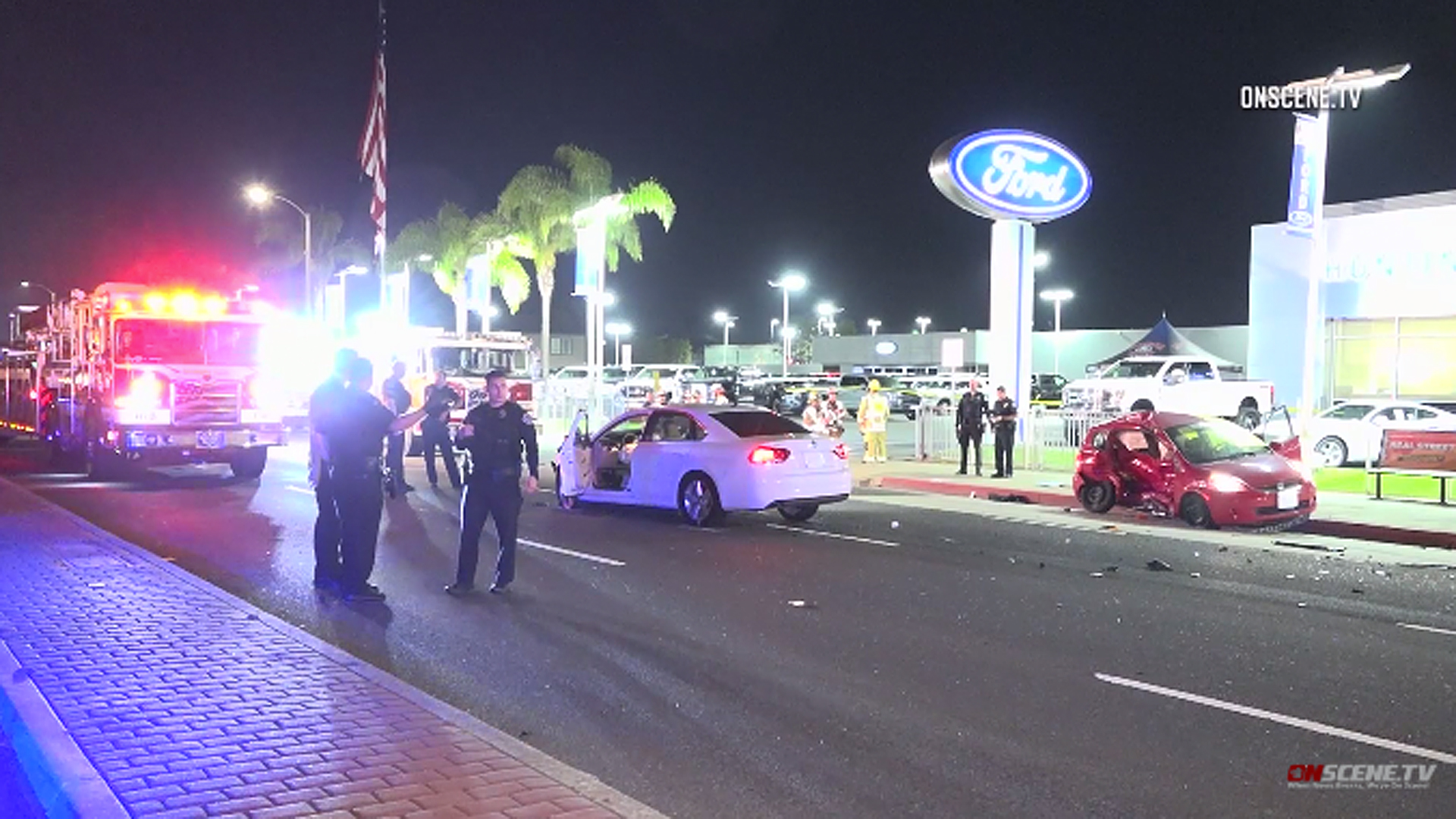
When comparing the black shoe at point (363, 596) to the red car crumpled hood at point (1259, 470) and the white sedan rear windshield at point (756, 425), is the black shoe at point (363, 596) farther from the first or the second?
the red car crumpled hood at point (1259, 470)

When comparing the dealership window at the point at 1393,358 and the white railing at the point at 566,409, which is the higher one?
the dealership window at the point at 1393,358

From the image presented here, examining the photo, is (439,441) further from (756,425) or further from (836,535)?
(836,535)

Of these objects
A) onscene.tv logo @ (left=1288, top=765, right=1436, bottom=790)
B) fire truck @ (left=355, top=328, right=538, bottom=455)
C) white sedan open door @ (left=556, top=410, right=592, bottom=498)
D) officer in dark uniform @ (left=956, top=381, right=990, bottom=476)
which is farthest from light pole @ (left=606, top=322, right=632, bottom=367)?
onscene.tv logo @ (left=1288, top=765, right=1436, bottom=790)

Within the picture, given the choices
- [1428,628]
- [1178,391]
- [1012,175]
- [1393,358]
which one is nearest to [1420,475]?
[1428,628]

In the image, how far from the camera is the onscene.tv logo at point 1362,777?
547 cm

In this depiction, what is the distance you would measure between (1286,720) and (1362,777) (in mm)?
901

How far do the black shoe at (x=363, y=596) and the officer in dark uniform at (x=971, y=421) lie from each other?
1384 centimetres

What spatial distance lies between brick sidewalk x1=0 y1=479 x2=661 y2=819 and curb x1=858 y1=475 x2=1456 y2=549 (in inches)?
470

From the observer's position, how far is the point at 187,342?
19.0 metres

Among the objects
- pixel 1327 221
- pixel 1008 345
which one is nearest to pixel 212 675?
pixel 1008 345

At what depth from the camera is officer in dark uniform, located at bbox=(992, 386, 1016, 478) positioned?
2125cm

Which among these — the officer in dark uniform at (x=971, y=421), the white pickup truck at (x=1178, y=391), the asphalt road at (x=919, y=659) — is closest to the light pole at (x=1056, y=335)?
the white pickup truck at (x=1178, y=391)

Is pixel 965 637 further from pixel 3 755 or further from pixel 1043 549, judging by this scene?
pixel 3 755

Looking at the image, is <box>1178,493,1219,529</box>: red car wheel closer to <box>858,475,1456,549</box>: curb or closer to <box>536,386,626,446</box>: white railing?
<box>858,475,1456,549</box>: curb
